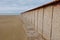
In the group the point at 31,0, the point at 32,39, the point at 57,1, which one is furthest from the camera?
the point at 31,0

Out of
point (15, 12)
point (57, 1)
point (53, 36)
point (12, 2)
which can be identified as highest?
point (57, 1)

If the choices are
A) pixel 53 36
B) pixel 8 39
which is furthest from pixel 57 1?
pixel 8 39

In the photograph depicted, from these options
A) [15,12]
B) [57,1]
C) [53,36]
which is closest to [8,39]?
[53,36]

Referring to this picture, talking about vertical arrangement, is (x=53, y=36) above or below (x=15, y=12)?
above

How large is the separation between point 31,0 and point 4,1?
47.2 inches

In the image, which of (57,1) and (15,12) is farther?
(15,12)

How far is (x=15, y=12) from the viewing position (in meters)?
6.11

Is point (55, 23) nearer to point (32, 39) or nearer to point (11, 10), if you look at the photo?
point (32, 39)

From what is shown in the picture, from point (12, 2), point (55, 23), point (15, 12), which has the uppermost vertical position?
point (55, 23)

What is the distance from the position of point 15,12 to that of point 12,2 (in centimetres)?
48

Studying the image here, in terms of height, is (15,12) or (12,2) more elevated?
(12,2)

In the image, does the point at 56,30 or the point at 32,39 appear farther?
the point at 32,39

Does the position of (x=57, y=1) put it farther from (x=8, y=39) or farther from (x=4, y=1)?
(x=4, y=1)

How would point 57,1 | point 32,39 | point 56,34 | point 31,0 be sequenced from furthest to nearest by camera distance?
point 31,0, point 32,39, point 56,34, point 57,1
